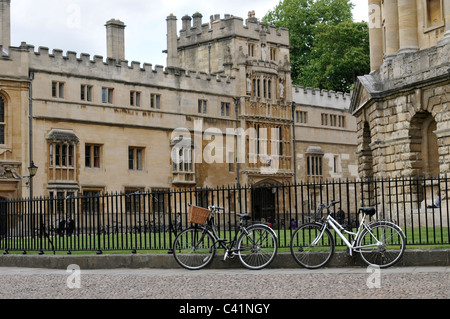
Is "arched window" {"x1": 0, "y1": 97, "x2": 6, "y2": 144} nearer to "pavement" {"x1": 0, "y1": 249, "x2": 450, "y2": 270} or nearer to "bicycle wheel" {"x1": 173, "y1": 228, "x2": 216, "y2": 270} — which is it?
"pavement" {"x1": 0, "y1": 249, "x2": 450, "y2": 270}

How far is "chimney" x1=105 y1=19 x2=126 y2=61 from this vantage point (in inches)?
1823

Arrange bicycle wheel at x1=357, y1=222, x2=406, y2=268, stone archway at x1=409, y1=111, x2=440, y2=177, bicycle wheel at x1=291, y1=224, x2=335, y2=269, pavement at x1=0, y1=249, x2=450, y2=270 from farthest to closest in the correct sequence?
stone archway at x1=409, y1=111, x2=440, y2=177, bicycle wheel at x1=291, y1=224, x2=335, y2=269, pavement at x1=0, y1=249, x2=450, y2=270, bicycle wheel at x1=357, y1=222, x2=406, y2=268

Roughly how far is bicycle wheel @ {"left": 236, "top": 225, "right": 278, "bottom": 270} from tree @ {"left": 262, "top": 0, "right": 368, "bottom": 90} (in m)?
53.7

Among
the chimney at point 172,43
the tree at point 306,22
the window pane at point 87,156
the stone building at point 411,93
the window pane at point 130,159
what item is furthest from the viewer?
the tree at point 306,22

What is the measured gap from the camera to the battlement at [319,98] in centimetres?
5640

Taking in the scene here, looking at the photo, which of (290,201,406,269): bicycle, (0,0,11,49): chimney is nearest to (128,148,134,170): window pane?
(0,0,11,49): chimney

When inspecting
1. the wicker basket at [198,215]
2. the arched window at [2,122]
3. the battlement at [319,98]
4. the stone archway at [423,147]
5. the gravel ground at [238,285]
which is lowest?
the gravel ground at [238,285]

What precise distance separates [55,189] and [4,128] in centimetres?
402

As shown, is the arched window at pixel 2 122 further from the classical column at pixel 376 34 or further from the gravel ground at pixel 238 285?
the gravel ground at pixel 238 285

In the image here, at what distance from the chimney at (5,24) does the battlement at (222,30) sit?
15.9 metres

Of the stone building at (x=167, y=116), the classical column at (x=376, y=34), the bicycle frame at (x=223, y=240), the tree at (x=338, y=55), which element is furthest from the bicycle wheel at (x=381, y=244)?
the tree at (x=338, y=55)

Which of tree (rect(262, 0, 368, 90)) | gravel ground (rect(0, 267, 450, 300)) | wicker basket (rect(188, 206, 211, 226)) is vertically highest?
tree (rect(262, 0, 368, 90))

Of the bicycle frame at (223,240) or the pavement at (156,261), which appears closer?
the pavement at (156,261)

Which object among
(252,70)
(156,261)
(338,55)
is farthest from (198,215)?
(338,55)
